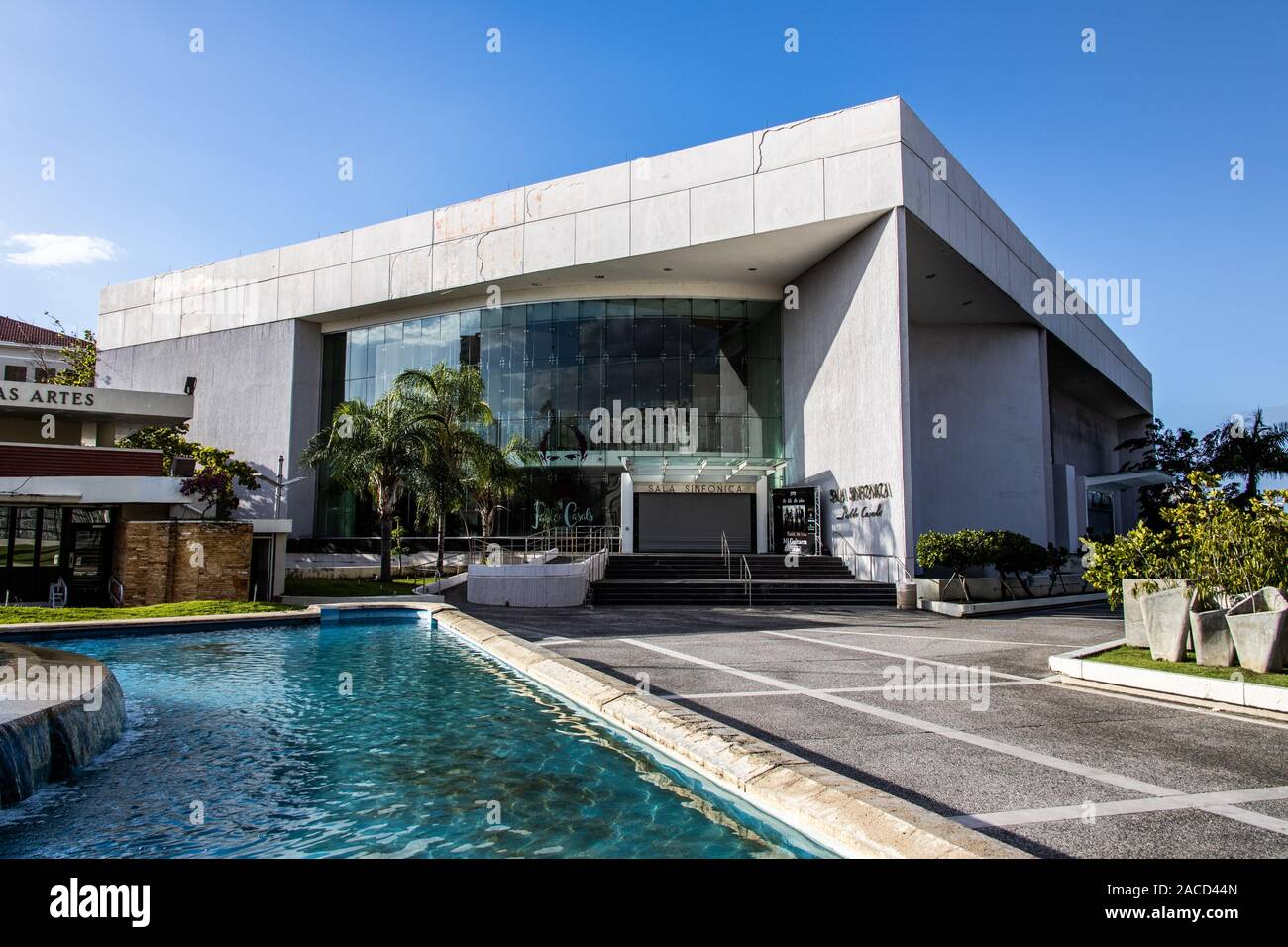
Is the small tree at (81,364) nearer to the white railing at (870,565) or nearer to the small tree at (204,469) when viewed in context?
the small tree at (204,469)

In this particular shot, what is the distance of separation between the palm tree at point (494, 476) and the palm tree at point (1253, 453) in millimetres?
36882

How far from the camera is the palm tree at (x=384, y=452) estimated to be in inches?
1024

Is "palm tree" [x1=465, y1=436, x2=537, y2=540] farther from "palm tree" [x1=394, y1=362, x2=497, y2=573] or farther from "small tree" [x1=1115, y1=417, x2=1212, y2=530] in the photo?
"small tree" [x1=1115, y1=417, x2=1212, y2=530]

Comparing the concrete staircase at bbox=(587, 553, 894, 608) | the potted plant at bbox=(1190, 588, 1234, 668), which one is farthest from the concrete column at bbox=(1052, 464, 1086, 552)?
the potted plant at bbox=(1190, 588, 1234, 668)

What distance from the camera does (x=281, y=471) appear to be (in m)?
35.2

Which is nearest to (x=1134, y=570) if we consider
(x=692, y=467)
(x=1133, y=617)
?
(x=1133, y=617)

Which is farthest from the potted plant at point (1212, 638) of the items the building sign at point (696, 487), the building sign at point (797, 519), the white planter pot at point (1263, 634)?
the building sign at point (696, 487)

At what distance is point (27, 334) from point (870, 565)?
53932 millimetres

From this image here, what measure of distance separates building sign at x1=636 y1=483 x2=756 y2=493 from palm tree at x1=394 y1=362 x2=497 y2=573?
6.94 meters
